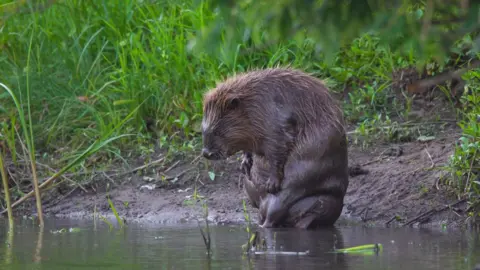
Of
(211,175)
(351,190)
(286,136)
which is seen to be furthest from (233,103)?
(211,175)

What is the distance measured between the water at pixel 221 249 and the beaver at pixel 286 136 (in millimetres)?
193

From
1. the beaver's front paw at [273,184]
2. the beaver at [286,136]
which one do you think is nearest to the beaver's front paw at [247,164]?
the beaver at [286,136]

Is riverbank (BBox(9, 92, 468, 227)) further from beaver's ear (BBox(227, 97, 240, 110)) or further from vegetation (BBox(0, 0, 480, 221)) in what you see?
beaver's ear (BBox(227, 97, 240, 110))

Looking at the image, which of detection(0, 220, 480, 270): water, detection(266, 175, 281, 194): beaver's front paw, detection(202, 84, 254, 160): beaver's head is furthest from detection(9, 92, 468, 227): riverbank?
detection(202, 84, 254, 160): beaver's head

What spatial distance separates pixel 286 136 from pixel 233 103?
37 cm

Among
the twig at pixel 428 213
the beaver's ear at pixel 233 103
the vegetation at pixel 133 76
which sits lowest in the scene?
the twig at pixel 428 213

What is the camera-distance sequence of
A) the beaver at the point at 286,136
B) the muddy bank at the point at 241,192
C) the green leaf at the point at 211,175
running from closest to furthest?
the beaver at the point at 286,136 < the muddy bank at the point at 241,192 < the green leaf at the point at 211,175

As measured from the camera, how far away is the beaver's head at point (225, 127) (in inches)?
218

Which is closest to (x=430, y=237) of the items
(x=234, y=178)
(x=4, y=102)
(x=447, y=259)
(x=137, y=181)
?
(x=447, y=259)

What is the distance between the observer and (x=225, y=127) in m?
5.55

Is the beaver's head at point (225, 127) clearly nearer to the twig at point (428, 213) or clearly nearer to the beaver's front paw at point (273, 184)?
the beaver's front paw at point (273, 184)

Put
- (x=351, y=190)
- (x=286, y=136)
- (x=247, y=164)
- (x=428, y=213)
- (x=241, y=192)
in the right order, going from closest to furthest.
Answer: (x=286, y=136) < (x=247, y=164) < (x=428, y=213) < (x=351, y=190) < (x=241, y=192)

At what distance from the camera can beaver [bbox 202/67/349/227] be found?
5488mm

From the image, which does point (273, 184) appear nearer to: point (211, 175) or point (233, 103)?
point (233, 103)
